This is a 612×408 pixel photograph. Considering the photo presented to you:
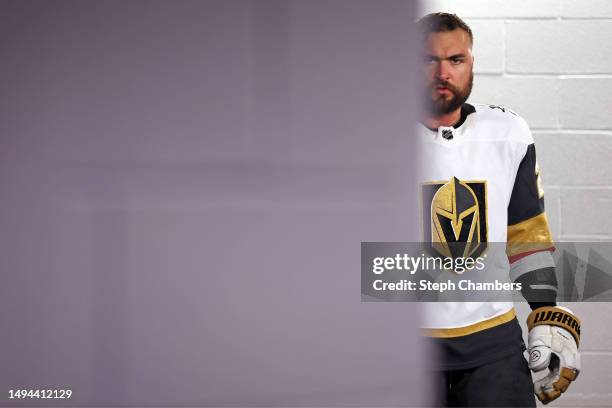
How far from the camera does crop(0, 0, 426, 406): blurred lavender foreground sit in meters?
1.25

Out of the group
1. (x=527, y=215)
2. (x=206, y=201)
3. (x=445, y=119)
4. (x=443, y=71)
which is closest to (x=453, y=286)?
(x=527, y=215)

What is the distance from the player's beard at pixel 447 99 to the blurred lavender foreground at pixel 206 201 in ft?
0.14

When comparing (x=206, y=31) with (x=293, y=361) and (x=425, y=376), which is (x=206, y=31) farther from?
(x=425, y=376)

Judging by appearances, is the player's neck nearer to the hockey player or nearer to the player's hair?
the hockey player

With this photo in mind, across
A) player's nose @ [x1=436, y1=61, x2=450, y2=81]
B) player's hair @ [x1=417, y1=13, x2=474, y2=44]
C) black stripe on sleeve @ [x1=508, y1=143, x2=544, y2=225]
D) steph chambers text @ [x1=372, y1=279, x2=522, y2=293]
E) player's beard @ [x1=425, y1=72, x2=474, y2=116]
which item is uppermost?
player's hair @ [x1=417, y1=13, x2=474, y2=44]

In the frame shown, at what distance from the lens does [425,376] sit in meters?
1.21

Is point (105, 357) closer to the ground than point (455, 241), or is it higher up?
closer to the ground

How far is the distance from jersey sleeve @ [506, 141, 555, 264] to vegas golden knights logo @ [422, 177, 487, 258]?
0.21ft

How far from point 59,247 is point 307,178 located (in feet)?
1.86

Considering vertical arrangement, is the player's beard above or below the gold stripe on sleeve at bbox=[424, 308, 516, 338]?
above

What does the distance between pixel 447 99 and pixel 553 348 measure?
0.56m

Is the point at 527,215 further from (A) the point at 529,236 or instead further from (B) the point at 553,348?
(B) the point at 553,348

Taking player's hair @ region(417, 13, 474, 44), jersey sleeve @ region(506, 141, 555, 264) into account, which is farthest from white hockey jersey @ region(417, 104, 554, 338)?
player's hair @ region(417, 13, 474, 44)

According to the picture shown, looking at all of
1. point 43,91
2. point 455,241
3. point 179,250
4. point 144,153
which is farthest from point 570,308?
point 43,91
